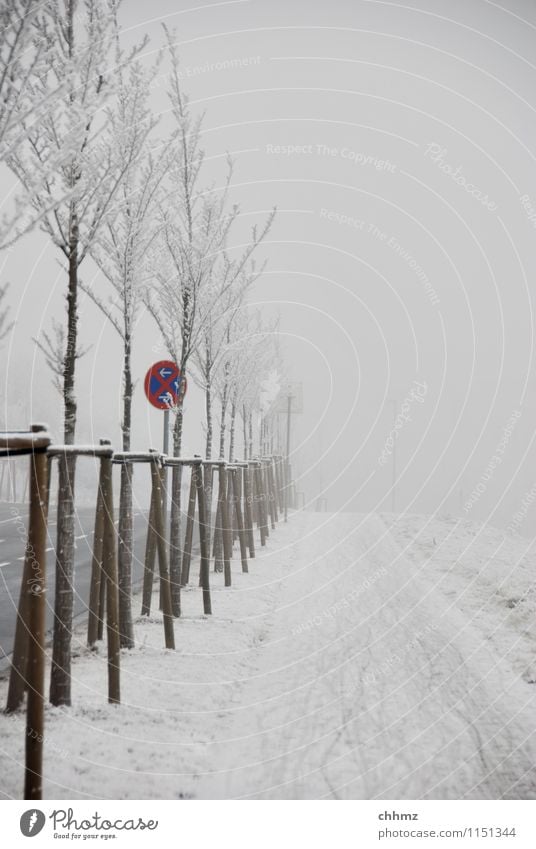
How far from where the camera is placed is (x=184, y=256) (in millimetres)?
9000

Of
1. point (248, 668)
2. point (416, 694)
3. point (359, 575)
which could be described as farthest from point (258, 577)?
point (416, 694)

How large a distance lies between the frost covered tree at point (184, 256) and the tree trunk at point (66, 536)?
334 cm

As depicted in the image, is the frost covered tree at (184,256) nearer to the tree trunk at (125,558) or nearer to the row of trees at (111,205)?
the row of trees at (111,205)

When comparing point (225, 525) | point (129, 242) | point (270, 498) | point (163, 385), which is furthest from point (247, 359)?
point (129, 242)

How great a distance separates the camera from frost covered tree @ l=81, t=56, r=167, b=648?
19.8 ft

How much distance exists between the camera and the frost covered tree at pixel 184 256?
8.50 meters

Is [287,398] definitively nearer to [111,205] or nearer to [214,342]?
[214,342]

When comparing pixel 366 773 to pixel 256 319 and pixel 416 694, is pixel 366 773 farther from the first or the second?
pixel 256 319

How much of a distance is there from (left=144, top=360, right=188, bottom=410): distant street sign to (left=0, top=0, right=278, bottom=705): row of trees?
0.49 metres

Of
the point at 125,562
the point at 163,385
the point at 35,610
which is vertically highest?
the point at 163,385

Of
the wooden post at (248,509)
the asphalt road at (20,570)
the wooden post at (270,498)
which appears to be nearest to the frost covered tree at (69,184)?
the asphalt road at (20,570)

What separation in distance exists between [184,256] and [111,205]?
3.79 meters

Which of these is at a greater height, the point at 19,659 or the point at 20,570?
the point at 19,659

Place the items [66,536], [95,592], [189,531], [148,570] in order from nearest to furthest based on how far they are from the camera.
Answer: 1. [66,536]
2. [95,592]
3. [148,570]
4. [189,531]
